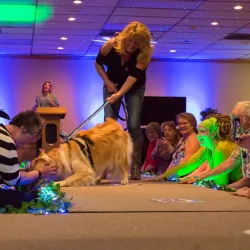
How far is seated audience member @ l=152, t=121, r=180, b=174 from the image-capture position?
5.39m

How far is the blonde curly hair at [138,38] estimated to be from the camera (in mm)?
4227

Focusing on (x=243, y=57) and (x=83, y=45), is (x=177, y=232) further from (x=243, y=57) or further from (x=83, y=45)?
(x=243, y=57)

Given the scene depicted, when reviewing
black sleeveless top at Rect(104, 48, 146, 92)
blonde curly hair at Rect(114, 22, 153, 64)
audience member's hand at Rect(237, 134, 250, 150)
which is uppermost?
blonde curly hair at Rect(114, 22, 153, 64)

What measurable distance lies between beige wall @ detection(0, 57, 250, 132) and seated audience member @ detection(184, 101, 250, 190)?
8.58m

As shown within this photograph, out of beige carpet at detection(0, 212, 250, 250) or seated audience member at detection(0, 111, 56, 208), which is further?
seated audience member at detection(0, 111, 56, 208)

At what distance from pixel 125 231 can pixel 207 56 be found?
10.8 m

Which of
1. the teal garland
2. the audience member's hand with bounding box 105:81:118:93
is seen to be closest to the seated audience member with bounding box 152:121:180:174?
the audience member's hand with bounding box 105:81:118:93

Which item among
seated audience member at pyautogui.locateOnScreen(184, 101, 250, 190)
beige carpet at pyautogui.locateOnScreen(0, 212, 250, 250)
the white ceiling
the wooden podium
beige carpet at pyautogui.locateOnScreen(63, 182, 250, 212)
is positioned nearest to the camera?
beige carpet at pyautogui.locateOnScreen(0, 212, 250, 250)

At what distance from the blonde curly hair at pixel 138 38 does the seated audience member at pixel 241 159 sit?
1096mm

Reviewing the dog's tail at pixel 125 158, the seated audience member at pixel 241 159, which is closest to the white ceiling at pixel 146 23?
the dog's tail at pixel 125 158

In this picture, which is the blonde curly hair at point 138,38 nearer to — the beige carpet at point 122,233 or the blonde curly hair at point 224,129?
the blonde curly hair at point 224,129

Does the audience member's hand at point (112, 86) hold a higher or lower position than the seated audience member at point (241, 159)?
higher

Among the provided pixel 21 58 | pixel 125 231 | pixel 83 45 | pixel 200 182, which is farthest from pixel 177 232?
pixel 21 58

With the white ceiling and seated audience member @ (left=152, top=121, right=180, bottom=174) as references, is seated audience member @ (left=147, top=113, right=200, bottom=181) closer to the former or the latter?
seated audience member @ (left=152, top=121, right=180, bottom=174)
